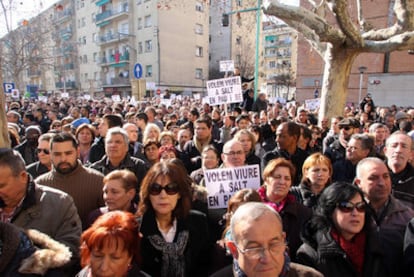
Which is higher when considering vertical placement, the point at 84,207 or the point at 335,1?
the point at 335,1

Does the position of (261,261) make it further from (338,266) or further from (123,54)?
(123,54)

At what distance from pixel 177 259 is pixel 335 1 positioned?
7.38 meters

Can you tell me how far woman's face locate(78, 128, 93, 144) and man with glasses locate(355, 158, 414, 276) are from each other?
153 inches

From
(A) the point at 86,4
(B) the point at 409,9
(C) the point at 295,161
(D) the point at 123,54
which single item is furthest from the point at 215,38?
(C) the point at 295,161

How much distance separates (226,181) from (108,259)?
1791mm

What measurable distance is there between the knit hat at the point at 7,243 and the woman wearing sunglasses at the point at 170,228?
941 mm

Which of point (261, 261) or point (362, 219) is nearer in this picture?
point (261, 261)

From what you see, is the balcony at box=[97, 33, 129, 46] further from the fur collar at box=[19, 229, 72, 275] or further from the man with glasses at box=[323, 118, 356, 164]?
the fur collar at box=[19, 229, 72, 275]

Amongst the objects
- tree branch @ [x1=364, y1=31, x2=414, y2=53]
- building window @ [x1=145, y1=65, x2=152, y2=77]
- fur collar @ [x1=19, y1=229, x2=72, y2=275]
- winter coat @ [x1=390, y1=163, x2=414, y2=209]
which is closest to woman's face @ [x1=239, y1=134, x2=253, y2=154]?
winter coat @ [x1=390, y1=163, x2=414, y2=209]

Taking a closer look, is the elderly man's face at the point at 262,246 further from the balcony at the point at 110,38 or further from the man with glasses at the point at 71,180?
the balcony at the point at 110,38

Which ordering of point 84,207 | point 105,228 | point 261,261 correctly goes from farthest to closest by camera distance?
point 84,207
point 105,228
point 261,261

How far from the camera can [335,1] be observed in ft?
24.2

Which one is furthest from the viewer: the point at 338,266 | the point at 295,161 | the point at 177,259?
the point at 295,161

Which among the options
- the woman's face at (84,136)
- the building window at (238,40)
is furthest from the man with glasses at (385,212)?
the building window at (238,40)
